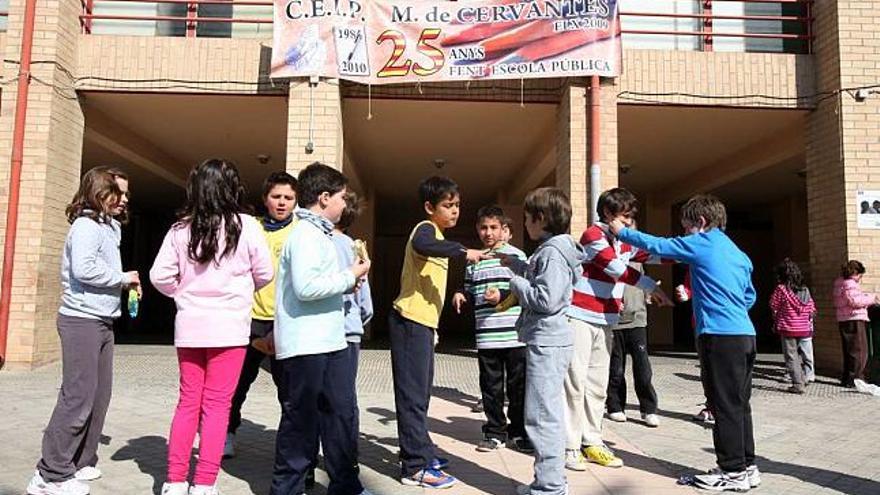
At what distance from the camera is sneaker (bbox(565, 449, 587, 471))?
4016 millimetres

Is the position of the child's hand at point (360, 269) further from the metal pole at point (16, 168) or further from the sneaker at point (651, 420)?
the metal pole at point (16, 168)

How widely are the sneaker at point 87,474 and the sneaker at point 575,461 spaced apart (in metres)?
2.80

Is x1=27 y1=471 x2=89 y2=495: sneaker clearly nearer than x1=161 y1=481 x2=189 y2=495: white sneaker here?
No

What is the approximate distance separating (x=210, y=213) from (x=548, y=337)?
6.13 ft

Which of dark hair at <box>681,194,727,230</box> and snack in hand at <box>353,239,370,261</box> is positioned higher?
dark hair at <box>681,194,727,230</box>

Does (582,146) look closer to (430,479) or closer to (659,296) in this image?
(659,296)

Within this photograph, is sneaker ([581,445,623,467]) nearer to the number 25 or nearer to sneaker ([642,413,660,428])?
sneaker ([642,413,660,428])

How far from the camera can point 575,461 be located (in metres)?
4.02

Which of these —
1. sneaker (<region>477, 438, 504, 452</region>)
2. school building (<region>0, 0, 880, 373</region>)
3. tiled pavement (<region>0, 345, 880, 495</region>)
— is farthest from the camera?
school building (<region>0, 0, 880, 373</region>)

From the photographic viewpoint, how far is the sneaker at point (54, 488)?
3.30m

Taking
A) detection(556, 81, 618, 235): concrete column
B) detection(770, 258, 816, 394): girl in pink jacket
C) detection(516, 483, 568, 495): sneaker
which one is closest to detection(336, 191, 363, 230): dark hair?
detection(516, 483, 568, 495): sneaker

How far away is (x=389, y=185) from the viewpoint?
50.4 ft

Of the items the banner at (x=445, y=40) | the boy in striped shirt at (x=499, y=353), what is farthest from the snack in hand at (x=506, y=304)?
the banner at (x=445, y=40)

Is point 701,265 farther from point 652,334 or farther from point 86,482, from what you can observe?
point 652,334
